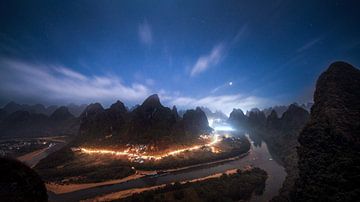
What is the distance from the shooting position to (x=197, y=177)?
176ft

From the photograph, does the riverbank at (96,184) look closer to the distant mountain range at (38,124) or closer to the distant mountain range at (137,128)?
the distant mountain range at (137,128)

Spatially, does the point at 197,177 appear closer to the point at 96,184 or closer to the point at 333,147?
the point at 96,184

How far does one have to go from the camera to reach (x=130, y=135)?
85250 mm

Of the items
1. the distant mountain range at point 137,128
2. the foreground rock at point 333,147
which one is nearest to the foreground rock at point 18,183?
→ the foreground rock at point 333,147

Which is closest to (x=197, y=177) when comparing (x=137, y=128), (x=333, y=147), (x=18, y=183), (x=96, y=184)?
(x=96, y=184)

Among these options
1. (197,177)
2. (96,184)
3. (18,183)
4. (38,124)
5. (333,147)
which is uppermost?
(38,124)

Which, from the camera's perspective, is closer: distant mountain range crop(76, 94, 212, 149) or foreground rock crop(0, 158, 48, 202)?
foreground rock crop(0, 158, 48, 202)

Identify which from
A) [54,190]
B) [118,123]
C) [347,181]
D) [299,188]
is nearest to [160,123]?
[118,123]

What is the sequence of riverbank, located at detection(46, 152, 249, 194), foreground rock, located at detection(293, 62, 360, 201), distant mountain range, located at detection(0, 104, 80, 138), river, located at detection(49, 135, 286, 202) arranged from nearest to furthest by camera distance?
foreground rock, located at detection(293, 62, 360, 201) → river, located at detection(49, 135, 286, 202) → riverbank, located at detection(46, 152, 249, 194) → distant mountain range, located at detection(0, 104, 80, 138)

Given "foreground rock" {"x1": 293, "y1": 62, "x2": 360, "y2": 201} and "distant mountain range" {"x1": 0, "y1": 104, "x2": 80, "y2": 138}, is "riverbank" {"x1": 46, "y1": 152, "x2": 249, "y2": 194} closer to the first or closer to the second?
"foreground rock" {"x1": 293, "y1": 62, "x2": 360, "y2": 201}

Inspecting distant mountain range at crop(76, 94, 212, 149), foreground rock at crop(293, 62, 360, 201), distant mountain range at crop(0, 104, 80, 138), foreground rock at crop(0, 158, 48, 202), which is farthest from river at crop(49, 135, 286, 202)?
distant mountain range at crop(0, 104, 80, 138)

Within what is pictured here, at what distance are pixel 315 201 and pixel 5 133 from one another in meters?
188

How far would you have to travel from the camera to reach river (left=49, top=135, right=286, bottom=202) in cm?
4117

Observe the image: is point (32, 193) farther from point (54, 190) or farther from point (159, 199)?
point (54, 190)
